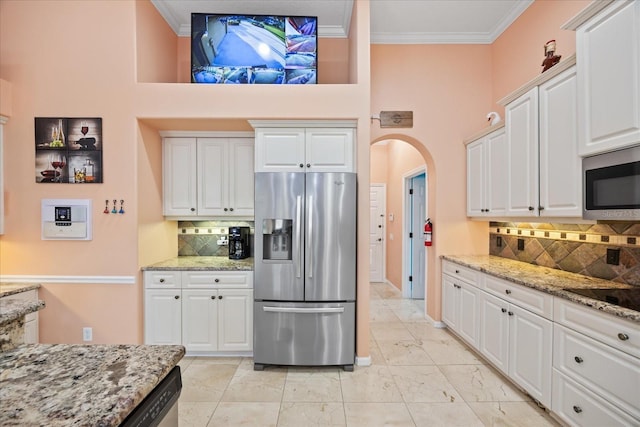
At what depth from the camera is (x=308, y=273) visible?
2.76 metres

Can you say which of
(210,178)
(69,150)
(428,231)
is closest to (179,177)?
(210,178)

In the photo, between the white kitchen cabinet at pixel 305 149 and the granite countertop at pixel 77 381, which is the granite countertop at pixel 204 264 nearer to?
the white kitchen cabinet at pixel 305 149

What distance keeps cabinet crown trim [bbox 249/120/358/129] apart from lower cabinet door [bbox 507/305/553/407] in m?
2.14

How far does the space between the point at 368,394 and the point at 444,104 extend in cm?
333

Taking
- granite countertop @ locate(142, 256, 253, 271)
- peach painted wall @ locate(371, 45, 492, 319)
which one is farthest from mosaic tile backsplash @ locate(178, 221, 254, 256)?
peach painted wall @ locate(371, 45, 492, 319)

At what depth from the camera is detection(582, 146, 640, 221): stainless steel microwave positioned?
1637mm

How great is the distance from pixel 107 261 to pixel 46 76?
1.80 metres

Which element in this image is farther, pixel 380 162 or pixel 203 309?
pixel 380 162

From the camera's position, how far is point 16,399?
2.57 ft

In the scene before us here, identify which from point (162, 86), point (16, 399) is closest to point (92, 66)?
point (162, 86)

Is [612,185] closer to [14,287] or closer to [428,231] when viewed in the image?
[428,231]

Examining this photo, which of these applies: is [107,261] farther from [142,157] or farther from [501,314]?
[501,314]

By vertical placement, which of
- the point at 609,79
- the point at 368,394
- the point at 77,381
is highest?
the point at 609,79

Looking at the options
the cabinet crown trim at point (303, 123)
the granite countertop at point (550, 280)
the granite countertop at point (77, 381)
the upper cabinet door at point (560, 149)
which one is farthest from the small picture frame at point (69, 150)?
the upper cabinet door at point (560, 149)
